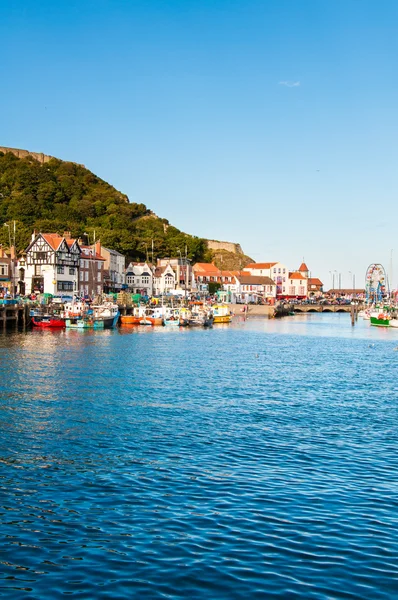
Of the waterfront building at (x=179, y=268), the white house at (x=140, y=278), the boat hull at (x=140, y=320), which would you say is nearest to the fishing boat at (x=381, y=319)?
the boat hull at (x=140, y=320)

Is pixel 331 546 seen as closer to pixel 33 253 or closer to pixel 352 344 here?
pixel 352 344

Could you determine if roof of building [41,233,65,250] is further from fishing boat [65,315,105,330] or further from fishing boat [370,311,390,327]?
fishing boat [370,311,390,327]

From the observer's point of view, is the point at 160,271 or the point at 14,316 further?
the point at 160,271

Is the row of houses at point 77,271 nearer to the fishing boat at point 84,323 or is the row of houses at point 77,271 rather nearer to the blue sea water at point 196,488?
the fishing boat at point 84,323

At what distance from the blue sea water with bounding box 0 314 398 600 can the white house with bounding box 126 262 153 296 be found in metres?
107

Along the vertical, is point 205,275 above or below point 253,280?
above

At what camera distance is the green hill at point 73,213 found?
509 ft

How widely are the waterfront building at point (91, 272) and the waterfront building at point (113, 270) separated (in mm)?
6468

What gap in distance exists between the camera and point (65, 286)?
363 ft

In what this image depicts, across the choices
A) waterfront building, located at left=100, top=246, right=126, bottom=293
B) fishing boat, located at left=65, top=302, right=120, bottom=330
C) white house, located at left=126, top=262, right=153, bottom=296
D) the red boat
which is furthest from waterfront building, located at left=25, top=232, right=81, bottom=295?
white house, located at left=126, top=262, right=153, bottom=296

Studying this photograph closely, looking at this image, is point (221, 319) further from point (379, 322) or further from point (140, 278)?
point (140, 278)

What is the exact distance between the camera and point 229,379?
41719mm

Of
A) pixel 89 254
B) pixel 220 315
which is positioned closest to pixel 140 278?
pixel 89 254

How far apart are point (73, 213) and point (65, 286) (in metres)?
64.5
